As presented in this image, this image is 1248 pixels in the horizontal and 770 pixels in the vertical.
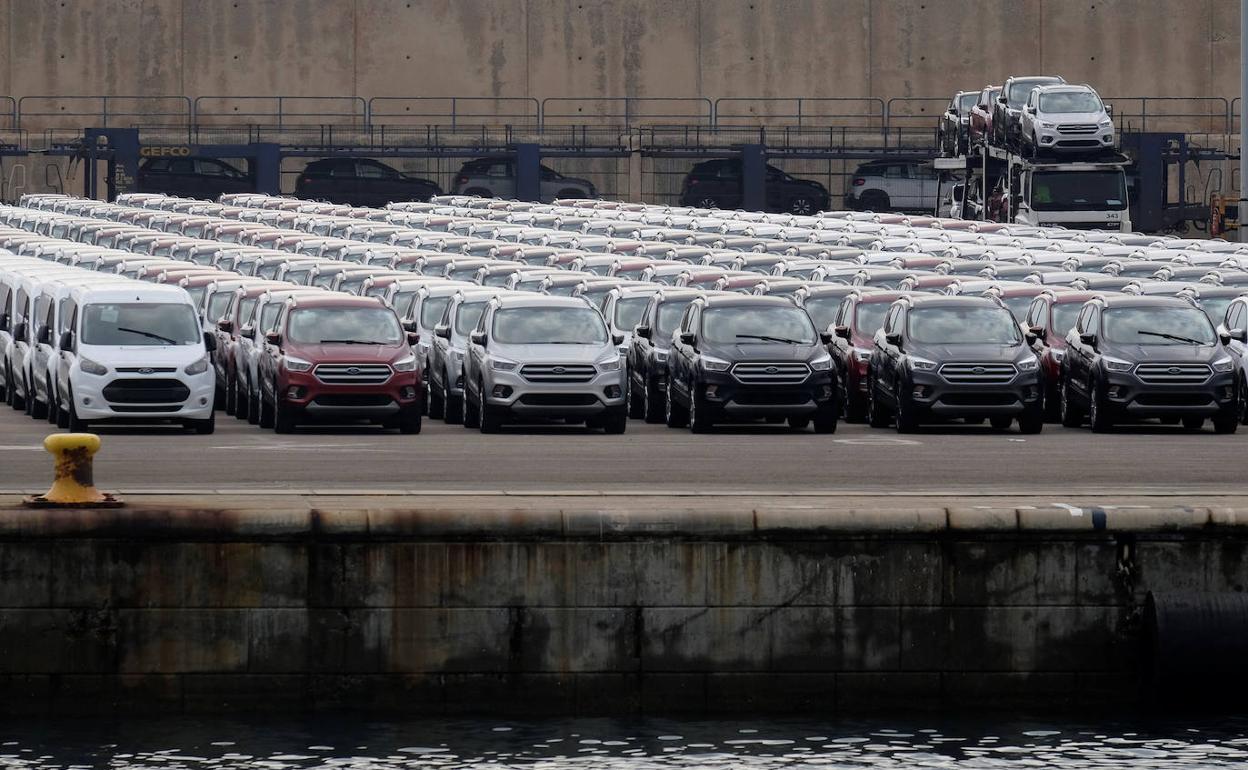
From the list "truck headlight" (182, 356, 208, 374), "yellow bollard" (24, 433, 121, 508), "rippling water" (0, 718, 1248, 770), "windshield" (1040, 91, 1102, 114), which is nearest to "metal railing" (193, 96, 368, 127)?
"windshield" (1040, 91, 1102, 114)

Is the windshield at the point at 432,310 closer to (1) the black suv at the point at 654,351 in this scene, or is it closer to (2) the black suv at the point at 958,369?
(1) the black suv at the point at 654,351

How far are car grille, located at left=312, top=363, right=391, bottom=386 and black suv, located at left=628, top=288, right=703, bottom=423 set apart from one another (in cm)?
366

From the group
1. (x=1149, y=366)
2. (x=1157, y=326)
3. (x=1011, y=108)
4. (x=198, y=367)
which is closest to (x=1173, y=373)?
(x=1149, y=366)

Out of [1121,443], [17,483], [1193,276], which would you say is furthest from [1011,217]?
[17,483]

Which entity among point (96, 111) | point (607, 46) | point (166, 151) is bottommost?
point (166, 151)

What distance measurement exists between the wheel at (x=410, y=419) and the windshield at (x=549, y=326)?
149 centimetres

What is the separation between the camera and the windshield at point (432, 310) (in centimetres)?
3697

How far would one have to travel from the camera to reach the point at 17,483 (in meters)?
23.1

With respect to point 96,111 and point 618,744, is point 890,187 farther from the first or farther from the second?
point 618,744

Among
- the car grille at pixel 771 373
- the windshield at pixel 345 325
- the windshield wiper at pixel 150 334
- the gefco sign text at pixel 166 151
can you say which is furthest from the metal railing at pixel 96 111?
the car grille at pixel 771 373

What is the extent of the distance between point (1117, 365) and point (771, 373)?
3925 mm

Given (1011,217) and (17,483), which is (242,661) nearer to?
(17,483)

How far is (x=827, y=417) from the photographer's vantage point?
104 ft

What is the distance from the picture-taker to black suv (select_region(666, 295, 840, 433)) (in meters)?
31.8
